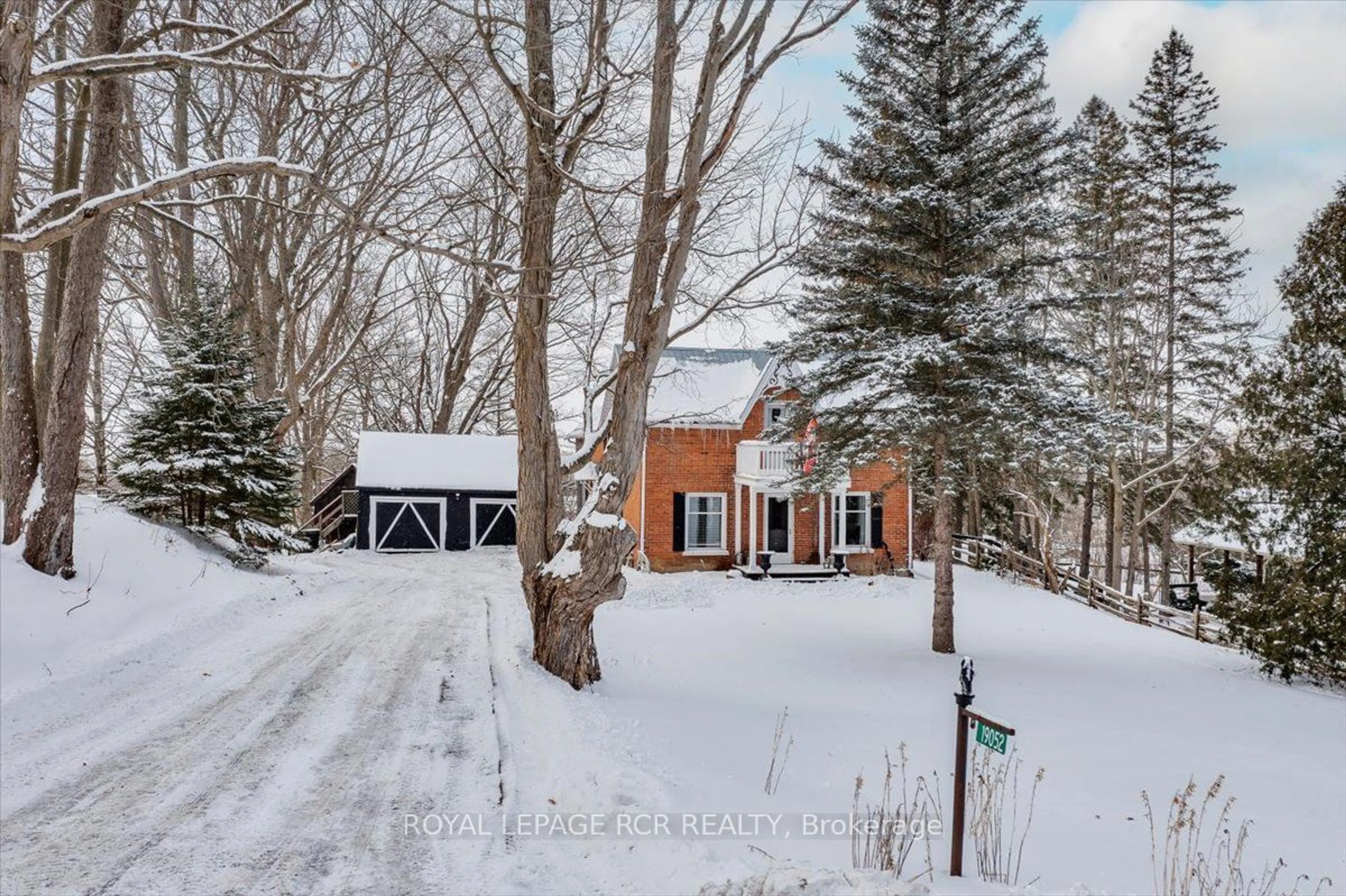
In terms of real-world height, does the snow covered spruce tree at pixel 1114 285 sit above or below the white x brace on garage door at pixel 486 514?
above

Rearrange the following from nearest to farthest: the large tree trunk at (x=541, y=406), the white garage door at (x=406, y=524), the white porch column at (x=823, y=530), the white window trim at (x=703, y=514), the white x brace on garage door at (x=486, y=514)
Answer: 1. the large tree trunk at (x=541, y=406)
2. the white window trim at (x=703, y=514)
3. the white porch column at (x=823, y=530)
4. the white garage door at (x=406, y=524)
5. the white x brace on garage door at (x=486, y=514)

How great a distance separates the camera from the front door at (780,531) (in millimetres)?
19828

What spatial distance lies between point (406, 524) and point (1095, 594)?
19.8 m

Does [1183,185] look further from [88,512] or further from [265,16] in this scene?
[88,512]

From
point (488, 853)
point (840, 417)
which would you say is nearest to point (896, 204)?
point (840, 417)

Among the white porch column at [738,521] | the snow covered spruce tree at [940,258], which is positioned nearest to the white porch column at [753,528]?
the white porch column at [738,521]

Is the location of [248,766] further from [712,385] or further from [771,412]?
[712,385]

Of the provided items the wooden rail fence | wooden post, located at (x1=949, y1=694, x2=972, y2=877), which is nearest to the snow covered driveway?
wooden post, located at (x1=949, y1=694, x2=972, y2=877)

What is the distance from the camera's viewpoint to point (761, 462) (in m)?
18.7

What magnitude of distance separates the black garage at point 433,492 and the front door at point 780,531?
26.0 ft

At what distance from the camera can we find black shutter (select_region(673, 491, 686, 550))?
19203 mm

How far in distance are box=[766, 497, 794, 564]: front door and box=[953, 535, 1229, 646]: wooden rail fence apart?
21.0 ft

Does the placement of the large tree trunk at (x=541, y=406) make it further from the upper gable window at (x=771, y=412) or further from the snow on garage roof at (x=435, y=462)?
the snow on garage roof at (x=435, y=462)

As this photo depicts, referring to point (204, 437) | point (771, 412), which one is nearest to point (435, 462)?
point (771, 412)
